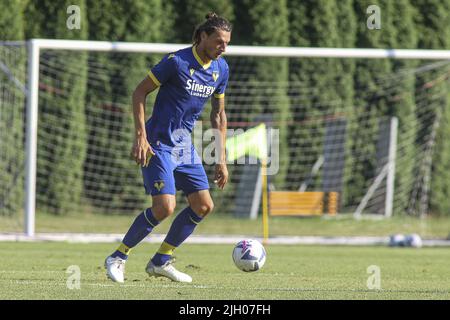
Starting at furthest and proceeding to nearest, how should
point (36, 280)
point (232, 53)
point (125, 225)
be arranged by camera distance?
point (125, 225)
point (232, 53)
point (36, 280)

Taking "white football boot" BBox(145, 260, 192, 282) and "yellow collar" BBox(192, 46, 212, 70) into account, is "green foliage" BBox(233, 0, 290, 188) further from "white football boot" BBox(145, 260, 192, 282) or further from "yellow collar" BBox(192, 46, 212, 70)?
"white football boot" BBox(145, 260, 192, 282)

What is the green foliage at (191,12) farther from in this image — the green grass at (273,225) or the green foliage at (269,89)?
the green grass at (273,225)

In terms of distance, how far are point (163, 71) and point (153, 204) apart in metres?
1.12

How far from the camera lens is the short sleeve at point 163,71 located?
9.00 metres

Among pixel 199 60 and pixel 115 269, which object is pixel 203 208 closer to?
pixel 115 269

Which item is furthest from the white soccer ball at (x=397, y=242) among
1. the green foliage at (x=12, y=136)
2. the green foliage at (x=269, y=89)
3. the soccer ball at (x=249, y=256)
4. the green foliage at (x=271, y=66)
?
the soccer ball at (x=249, y=256)

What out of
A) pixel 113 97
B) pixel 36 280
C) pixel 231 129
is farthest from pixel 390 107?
pixel 36 280

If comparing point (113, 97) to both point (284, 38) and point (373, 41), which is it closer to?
point (284, 38)

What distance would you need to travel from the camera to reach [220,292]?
810cm

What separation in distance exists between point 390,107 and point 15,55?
7.93 m

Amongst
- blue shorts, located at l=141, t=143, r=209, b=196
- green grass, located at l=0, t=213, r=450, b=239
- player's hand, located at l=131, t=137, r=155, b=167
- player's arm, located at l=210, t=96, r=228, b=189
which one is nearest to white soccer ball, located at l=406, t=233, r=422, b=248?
green grass, located at l=0, t=213, r=450, b=239

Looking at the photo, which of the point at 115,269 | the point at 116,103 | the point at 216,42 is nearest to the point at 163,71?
the point at 216,42

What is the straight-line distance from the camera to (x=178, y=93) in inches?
359
